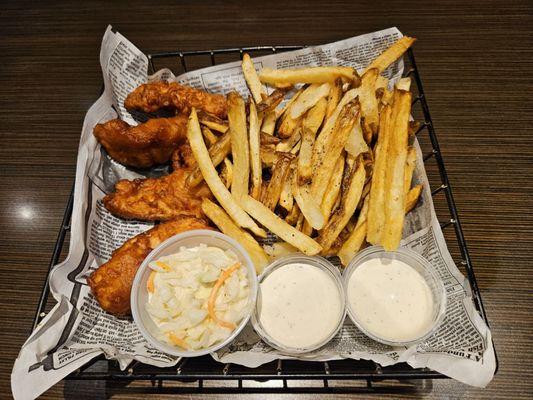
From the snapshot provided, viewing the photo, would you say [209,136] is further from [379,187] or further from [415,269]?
[415,269]

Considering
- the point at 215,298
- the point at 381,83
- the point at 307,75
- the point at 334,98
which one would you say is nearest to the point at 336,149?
the point at 334,98

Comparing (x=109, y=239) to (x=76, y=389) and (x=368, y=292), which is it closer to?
(x=76, y=389)

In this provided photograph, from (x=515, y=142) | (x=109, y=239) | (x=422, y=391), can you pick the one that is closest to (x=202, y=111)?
(x=109, y=239)

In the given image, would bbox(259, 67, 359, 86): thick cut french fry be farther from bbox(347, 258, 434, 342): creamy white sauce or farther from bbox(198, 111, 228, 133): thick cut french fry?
bbox(347, 258, 434, 342): creamy white sauce

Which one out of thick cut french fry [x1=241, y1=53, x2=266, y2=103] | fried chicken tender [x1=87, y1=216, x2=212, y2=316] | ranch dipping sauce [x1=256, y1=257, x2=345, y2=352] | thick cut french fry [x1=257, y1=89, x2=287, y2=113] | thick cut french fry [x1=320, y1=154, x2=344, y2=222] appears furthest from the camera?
thick cut french fry [x1=241, y1=53, x2=266, y2=103]

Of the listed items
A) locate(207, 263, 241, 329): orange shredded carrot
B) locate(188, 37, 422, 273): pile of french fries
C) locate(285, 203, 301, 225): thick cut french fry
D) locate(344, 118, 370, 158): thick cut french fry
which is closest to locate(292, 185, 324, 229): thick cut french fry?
locate(188, 37, 422, 273): pile of french fries

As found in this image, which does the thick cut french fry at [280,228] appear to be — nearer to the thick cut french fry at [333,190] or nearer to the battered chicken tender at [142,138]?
the thick cut french fry at [333,190]

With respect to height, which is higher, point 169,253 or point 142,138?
point 142,138
